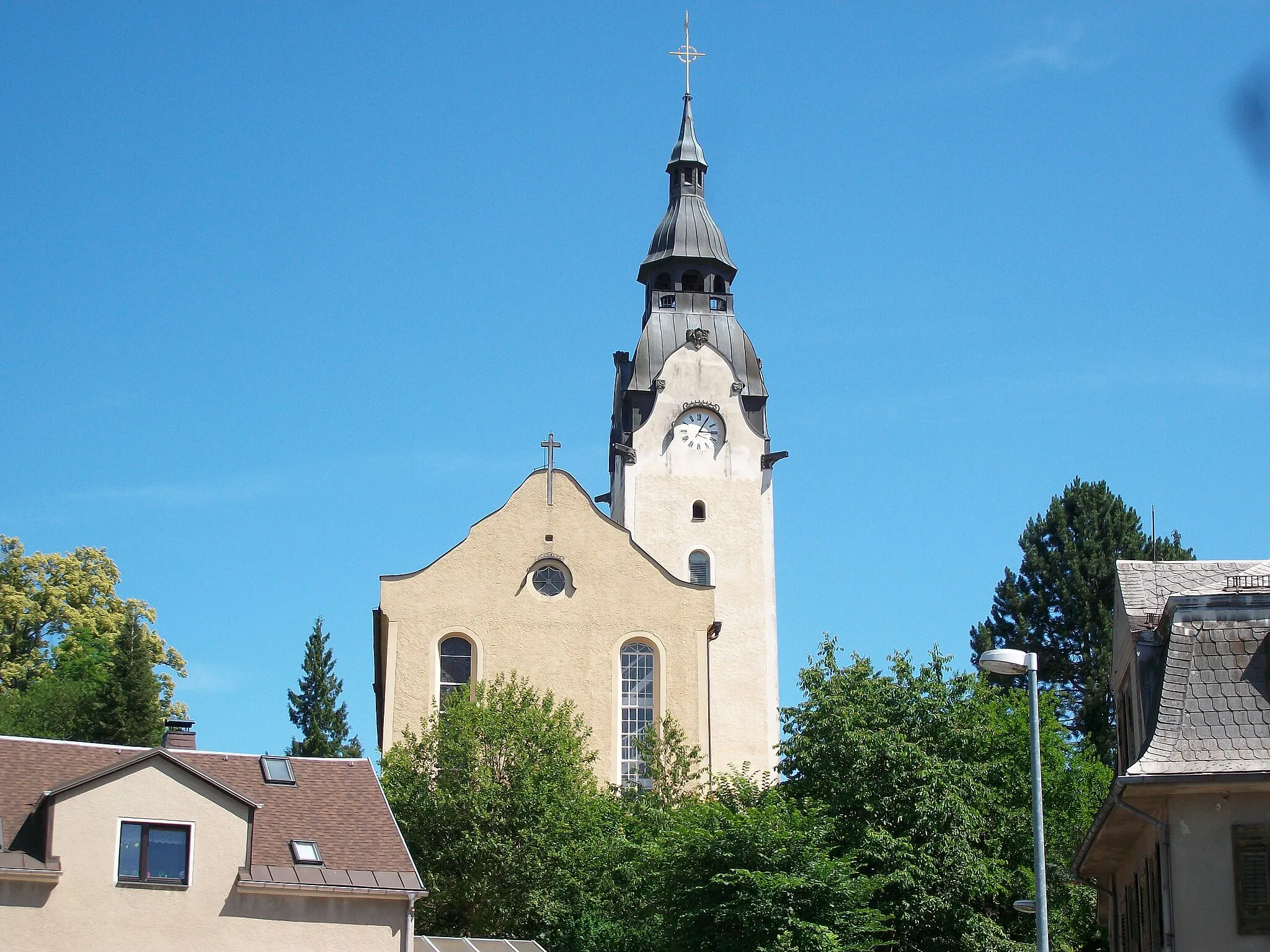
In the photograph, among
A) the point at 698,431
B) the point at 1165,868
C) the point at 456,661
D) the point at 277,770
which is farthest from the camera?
the point at 698,431

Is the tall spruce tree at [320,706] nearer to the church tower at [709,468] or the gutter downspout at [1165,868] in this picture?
the church tower at [709,468]

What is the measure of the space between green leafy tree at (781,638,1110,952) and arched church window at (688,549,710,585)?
26.5 meters

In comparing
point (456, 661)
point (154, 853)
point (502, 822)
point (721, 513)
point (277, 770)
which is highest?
point (721, 513)

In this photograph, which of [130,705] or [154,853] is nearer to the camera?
[154,853]

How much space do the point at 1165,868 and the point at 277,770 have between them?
1625 cm

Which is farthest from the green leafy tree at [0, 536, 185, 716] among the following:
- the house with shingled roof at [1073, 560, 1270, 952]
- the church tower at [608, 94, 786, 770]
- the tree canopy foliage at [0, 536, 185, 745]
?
the house with shingled roof at [1073, 560, 1270, 952]

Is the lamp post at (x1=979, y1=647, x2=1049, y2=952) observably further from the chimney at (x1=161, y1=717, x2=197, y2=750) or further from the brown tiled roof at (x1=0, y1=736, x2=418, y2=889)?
the chimney at (x1=161, y1=717, x2=197, y2=750)

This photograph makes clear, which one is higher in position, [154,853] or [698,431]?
[698,431]

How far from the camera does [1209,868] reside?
26.0 m

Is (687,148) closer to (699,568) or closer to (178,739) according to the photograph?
(699,568)

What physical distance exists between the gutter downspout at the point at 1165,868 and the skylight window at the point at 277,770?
15233 mm

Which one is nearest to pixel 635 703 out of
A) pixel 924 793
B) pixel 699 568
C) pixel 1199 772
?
pixel 924 793

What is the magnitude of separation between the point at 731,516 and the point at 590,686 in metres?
20.6

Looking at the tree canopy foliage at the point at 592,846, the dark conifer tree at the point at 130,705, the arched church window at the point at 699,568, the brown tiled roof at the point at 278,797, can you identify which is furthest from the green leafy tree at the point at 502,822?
the arched church window at the point at 699,568
